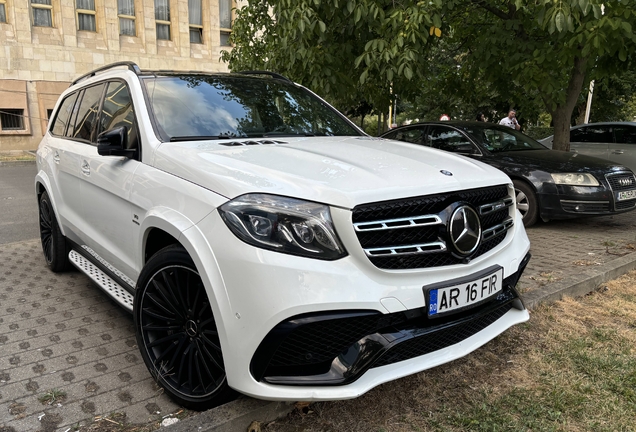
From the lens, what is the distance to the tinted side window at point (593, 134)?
10.6 m

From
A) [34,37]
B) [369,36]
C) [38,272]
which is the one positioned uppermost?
[34,37]

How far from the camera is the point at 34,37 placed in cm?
1997

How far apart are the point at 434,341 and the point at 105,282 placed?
2.34 m

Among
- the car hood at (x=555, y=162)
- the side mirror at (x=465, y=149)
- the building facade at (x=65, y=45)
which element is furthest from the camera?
the building facade at (x=65, y=45)

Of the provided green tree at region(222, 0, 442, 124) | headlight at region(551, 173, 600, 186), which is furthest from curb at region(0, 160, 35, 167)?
headlight at region(551, 173, 600, 186)

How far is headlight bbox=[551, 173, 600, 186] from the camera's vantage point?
668 cm

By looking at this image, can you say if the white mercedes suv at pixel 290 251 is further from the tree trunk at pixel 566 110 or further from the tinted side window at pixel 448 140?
the tree trunk at pixel 566 110

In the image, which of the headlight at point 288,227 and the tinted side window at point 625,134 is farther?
the tinted side window at point 625,134

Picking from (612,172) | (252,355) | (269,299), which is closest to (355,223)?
(269,299)

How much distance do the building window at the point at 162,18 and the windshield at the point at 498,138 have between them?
18937 mm

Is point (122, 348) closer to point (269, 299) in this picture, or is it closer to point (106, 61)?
point (269, 299)

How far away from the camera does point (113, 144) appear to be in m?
2.92

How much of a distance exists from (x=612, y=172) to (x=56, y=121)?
22.3 feet

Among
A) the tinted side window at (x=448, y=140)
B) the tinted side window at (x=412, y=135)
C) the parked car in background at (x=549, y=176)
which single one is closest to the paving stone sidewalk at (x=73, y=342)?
the parked car in background at (x=549, y=176)
